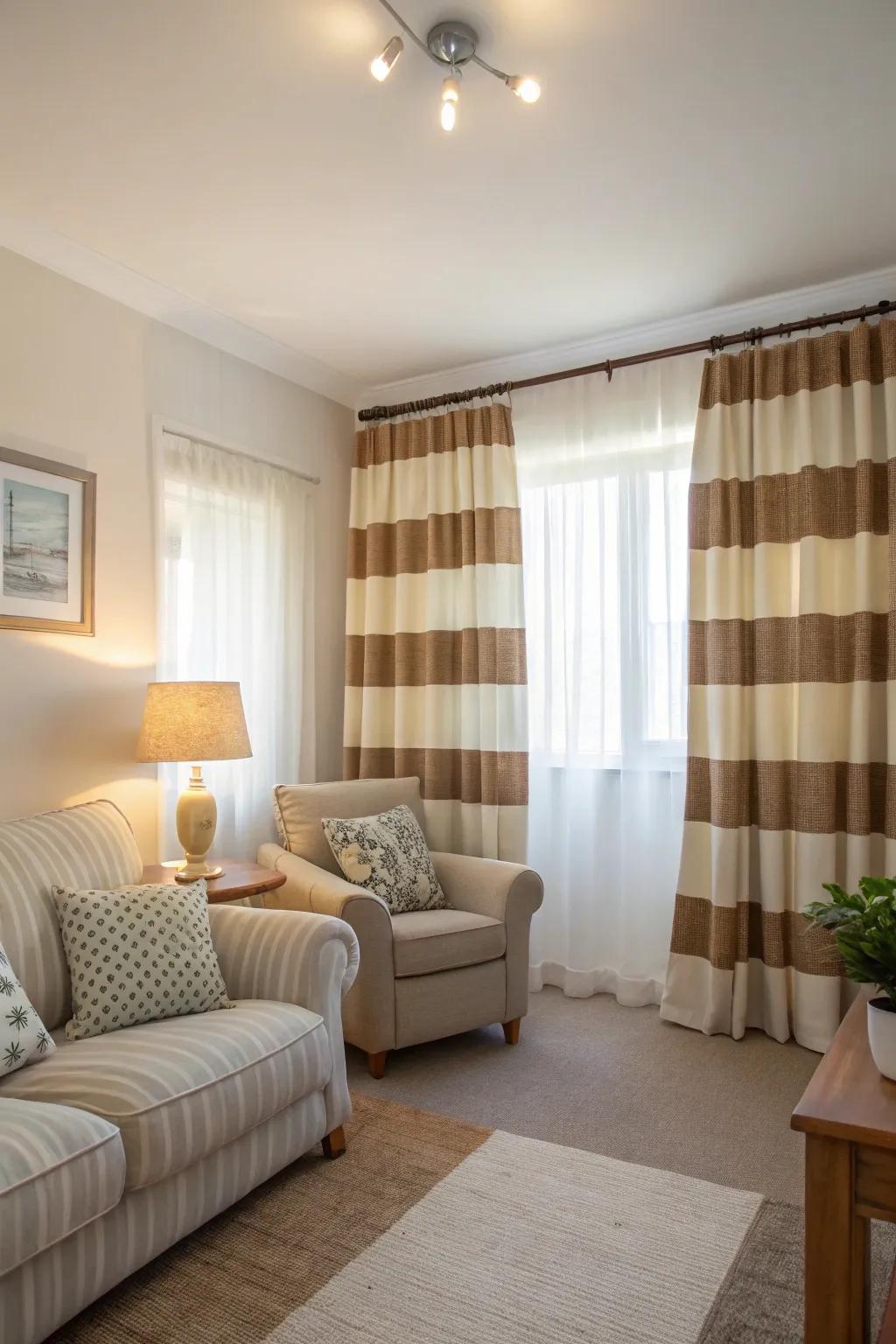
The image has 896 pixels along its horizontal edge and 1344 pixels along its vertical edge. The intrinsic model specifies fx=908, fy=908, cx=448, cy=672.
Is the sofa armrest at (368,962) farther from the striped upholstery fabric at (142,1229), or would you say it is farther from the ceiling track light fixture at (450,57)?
the ceiling track light fixture at (450,57)

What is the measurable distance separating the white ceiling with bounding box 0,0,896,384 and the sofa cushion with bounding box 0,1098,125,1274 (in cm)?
232

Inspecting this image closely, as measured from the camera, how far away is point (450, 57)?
2109mm

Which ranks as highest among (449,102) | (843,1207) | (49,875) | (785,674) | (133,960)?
(449,102)

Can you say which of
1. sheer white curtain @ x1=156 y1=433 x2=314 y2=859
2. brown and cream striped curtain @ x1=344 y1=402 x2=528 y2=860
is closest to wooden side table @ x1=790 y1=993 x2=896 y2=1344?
brown and cream striped curtain @ x1=344 y1=402 x2=528 y2=860

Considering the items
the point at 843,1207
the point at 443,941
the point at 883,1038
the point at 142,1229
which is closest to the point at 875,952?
the point at 883,1038

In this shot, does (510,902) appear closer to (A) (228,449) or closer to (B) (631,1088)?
(B) (631,1088)

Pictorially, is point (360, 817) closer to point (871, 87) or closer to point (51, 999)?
point (51, 999)

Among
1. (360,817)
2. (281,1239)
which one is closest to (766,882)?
(360,817)

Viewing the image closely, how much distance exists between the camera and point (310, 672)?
416 cm

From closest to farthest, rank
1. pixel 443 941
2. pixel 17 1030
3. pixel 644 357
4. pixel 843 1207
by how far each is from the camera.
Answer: pixel 843 1207 → pixel 17 1030 → pixel 443 941 → pixel 644 357

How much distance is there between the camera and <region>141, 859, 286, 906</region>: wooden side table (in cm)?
287

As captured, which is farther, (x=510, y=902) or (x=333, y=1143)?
(x=510, y=902)

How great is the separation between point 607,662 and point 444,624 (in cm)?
77

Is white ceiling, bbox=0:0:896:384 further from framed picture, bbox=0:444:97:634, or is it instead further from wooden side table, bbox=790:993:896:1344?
wooden side table, bbox=790:993:896:1344
